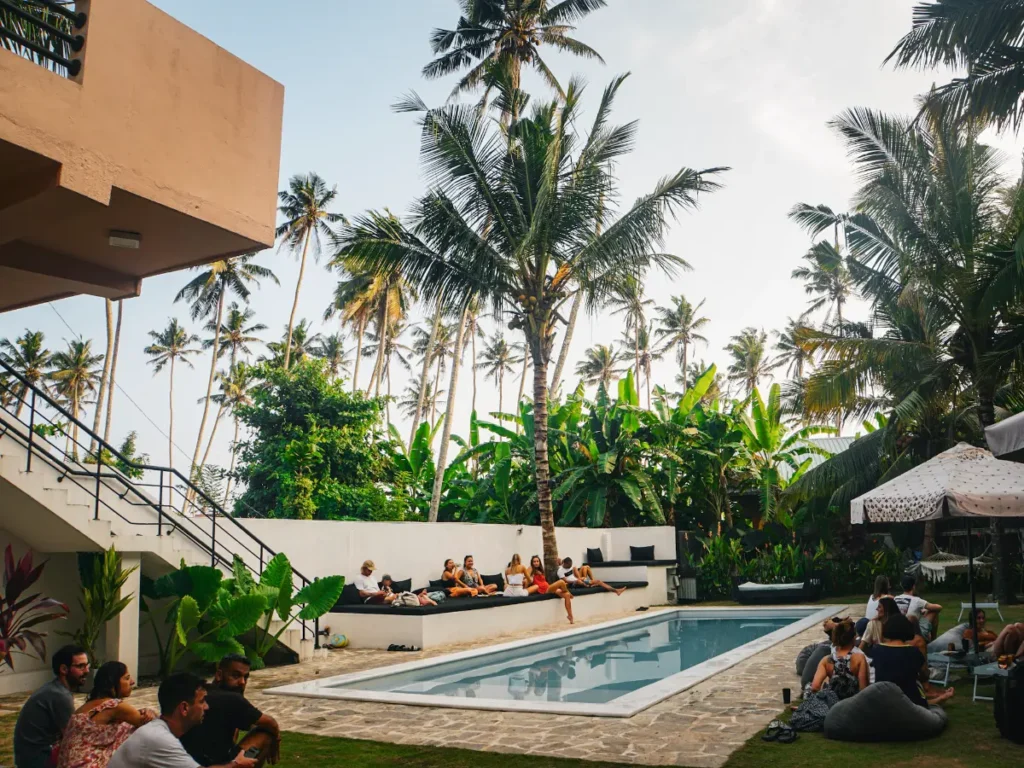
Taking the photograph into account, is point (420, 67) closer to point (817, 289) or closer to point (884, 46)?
point (884, 46)

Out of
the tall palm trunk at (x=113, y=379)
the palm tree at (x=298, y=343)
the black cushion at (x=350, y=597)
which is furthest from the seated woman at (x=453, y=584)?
the palm tree at (x=298, y=343)

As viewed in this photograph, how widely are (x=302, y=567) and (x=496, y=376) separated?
175ft

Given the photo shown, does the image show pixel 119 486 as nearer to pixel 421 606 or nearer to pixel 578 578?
pixel 421 606

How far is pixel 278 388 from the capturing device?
23.1m

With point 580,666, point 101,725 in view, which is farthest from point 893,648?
point 580,666

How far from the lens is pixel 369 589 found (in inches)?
538

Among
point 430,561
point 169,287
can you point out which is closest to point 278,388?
point 430,561

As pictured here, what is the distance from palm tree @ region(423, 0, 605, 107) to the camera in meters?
23.7

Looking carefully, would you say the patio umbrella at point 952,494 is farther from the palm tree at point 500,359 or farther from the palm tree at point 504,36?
the palm tree at point 500,359

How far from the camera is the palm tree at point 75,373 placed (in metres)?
Answer: 48.8

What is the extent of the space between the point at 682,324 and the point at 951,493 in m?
55.0

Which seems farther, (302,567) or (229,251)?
(302,567)

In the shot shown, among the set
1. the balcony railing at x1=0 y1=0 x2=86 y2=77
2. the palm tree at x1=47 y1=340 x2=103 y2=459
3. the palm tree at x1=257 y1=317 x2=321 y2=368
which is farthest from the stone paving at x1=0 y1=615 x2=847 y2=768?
the palm tree at x1=47 y1=340 x2=103 y2=459

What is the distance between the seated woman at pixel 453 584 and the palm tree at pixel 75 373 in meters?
40.2
